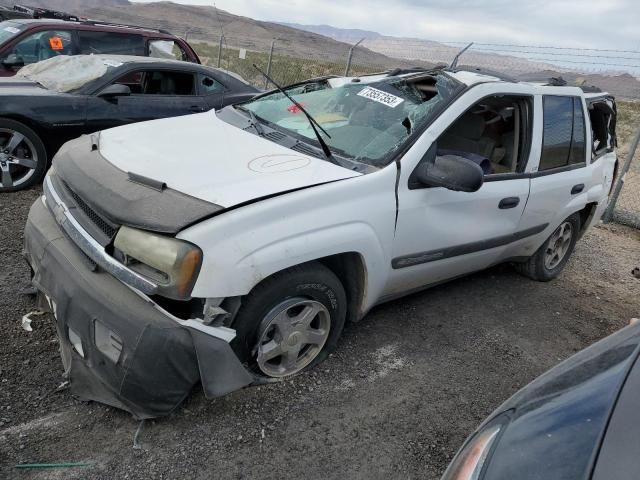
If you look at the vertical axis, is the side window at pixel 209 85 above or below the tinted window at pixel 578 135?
below

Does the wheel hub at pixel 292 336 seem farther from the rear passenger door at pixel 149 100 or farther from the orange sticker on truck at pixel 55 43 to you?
the orange sticker on truck at pixel 55 43

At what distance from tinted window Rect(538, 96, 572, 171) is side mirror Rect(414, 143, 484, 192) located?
4.25 feet

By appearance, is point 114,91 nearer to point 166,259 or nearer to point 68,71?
point 68,71

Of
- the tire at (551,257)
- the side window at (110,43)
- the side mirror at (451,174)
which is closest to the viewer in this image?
the side mirror at (451,174)

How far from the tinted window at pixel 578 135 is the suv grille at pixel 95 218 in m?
3.52

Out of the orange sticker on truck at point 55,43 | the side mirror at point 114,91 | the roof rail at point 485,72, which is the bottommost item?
the side mirror at point 114,91

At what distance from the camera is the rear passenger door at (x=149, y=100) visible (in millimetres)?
5371

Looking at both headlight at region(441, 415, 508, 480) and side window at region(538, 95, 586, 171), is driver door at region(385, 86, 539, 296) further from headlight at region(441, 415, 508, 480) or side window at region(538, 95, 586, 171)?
headlight at region(441, 415, 508, 480)

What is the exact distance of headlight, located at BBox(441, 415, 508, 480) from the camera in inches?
55.1

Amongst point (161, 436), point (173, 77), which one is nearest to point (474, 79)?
point (161, 436)

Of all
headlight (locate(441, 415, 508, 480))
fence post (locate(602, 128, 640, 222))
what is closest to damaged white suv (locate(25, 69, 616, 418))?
headlight (locate(441, 415, 508, 480))

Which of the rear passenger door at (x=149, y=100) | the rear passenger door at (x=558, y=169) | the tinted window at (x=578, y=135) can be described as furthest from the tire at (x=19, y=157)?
the tinted window at (x=578, y=135)

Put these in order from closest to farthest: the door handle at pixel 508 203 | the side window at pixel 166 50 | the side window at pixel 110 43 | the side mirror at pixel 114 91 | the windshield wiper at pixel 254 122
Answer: the windshield wiper at pixel 254 122 → the door handle at pixel 508 203 → the side mirror at pixel 114 91 → the side window at pixel 110 43 → the side window at pixel 166 50

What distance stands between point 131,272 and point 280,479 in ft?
3.62
